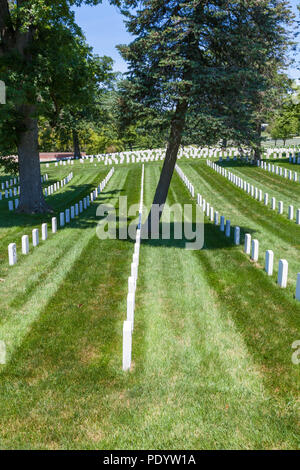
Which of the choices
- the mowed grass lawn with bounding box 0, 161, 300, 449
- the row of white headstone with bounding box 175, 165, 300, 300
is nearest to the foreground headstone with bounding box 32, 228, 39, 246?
the mowed grass lawn with bounding box 0, 161, 300, 449

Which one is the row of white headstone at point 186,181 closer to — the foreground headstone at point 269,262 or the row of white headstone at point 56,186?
the row of white headstone at point 56,186

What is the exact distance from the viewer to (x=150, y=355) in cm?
674

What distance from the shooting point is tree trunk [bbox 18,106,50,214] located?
66.2 feet

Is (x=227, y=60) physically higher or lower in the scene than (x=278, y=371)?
higher

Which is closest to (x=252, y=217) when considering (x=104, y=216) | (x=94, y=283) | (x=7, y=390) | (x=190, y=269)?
(x=104, y=216)

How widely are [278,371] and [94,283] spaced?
5709mm

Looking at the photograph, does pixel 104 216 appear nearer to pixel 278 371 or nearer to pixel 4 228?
pixel 4 228

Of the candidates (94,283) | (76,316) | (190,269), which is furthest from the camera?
(190,269)

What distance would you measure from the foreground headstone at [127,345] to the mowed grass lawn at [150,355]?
0.19 m

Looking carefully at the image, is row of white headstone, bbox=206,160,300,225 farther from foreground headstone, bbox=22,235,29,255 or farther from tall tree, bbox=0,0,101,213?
tall tree, bbox=0,0,101,213

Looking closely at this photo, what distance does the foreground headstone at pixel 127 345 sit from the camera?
20.1 feet

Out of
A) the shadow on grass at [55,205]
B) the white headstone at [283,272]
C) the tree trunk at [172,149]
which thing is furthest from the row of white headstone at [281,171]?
the white headstone at [283,272]

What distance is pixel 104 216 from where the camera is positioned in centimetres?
2073

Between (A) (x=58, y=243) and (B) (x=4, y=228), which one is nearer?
(A) (x=58, y=243)
